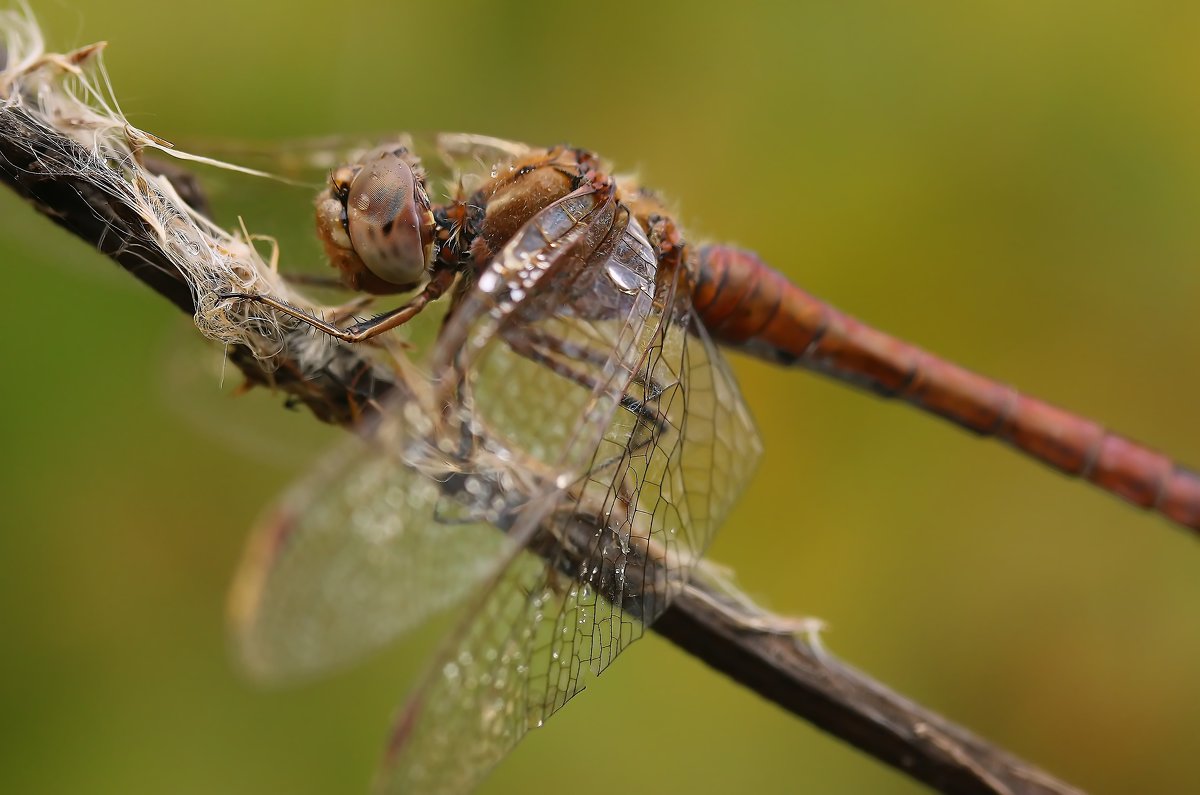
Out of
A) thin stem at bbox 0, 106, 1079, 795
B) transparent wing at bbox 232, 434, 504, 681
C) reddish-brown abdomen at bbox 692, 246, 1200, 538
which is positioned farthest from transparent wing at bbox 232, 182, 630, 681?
reddish-brown abdomen at bbox 692, 246, 1200, 538

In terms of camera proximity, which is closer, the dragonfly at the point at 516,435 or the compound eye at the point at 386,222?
the dragonfly at the point at 516,435

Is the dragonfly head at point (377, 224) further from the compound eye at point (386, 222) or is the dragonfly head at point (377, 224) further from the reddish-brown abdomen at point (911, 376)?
the reddish-brown abdomen at point (911, 376)

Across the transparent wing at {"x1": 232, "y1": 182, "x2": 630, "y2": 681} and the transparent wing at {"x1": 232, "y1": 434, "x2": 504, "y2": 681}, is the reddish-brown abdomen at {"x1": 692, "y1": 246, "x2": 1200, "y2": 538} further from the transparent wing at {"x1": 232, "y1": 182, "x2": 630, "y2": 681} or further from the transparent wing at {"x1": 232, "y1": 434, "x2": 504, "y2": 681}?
the transparent wing at {"x1": 232, "y1": 434, "x2": 504, "y2": 681}

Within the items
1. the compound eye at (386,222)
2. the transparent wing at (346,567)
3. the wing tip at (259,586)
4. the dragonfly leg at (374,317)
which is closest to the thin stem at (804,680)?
the dragonfly leg at (374,317)

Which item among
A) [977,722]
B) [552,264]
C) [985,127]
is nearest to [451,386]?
[552,264]

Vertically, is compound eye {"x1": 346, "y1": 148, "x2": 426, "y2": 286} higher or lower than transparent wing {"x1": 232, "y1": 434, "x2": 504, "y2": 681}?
higher
